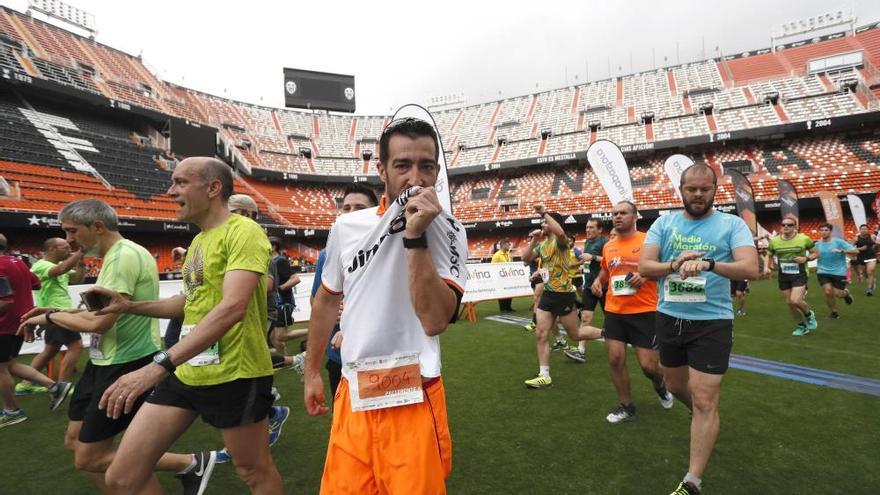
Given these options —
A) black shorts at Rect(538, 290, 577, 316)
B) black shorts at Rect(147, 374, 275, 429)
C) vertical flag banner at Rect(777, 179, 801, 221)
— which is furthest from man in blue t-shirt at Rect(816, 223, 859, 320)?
black shorts at Rect(147, 374, 275, 429)

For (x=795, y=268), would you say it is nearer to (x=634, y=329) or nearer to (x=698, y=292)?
(x=634, y=329)

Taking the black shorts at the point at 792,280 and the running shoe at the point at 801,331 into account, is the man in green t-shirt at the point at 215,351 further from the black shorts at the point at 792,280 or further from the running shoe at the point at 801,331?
the black shorts at the point at 792,280

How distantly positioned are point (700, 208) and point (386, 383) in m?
2.67

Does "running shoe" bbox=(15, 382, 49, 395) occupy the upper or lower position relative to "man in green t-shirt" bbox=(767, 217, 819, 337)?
lower

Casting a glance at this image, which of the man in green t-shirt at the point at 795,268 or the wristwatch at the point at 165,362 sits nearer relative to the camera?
the wristwatch at the point at 165,362

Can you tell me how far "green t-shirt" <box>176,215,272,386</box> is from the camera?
6.98 ft

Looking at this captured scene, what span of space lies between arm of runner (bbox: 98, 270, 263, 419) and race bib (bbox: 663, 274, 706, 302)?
2.73 meters

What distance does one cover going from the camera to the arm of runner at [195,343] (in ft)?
5.33

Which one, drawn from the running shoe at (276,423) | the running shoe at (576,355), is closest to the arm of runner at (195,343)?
the running shoe at (276,423)

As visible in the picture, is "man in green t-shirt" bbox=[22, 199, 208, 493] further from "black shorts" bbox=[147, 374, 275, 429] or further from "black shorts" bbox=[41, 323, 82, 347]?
"black shorts" bbox=[41, 323, 82, 347]

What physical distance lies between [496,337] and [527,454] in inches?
188

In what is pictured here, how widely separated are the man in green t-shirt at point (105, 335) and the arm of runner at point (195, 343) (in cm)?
68

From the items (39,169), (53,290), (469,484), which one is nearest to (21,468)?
(53,290)

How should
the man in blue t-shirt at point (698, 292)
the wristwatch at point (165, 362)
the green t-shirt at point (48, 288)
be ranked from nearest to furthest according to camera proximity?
the wristwatch at point (165, 362) < the man in blue t-shirt at point (698, 292) < the green t-shirt at point (48, 288)
